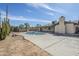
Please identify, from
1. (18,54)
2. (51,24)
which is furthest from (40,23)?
(18,54)

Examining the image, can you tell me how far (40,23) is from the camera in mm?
2176

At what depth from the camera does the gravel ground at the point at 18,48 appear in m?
2.12

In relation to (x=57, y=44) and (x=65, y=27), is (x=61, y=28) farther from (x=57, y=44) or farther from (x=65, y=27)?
(x=57, y=44)

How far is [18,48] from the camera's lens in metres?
2.14

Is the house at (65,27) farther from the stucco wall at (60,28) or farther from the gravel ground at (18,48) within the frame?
the gravel ground at (18,48)

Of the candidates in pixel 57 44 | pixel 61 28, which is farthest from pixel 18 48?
pixel 61 28

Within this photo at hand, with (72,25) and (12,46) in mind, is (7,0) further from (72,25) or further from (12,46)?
(72,25)

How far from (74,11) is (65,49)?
1.50ft

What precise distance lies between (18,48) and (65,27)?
0.61m

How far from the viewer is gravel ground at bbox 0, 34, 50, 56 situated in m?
2.12

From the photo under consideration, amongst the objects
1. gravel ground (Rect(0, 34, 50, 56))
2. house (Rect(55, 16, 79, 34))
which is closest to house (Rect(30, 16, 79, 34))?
house (Rect(55, 16, 79, 34))

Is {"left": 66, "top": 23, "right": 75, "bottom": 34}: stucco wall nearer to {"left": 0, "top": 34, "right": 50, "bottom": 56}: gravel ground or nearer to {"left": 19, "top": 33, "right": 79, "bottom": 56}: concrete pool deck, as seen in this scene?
{"left": 19, "top": 33, "right": 79, "bottom": 56}: concrete pool deck

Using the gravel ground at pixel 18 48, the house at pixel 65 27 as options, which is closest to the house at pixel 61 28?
the house at pixel 65 27

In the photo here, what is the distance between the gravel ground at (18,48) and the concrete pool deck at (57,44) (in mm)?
59
